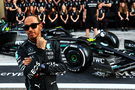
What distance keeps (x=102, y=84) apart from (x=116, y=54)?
641 mm

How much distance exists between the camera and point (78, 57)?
5648mm

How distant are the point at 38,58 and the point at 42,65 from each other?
0.25ft

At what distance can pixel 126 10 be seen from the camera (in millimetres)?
11398

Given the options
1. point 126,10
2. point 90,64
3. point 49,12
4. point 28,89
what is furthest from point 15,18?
point 28,89

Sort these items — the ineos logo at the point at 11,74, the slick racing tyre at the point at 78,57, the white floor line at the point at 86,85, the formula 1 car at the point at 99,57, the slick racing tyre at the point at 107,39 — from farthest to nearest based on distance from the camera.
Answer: the slick racing tyre at the point at 107,39
the ineos logo at the point at 11,74
the slick racing tyre at the point at 78,57
the formula 1 car at the point at 99,57
the white floor line at the point at 86,85

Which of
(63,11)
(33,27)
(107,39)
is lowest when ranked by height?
(107,39)

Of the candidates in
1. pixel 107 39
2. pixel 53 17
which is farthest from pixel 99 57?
pixel 53 17

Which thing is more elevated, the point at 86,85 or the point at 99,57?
the point at 99,57

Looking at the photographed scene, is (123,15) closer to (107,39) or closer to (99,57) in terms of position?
(107,39)

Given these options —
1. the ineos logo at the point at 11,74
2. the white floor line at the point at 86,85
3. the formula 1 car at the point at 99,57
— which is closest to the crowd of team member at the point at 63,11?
the ineos logo at the point at 11,74

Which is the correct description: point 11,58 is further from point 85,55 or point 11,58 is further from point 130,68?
point 130,68

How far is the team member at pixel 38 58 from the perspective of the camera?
2.50m

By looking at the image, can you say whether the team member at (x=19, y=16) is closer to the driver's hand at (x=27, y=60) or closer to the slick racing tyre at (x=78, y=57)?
the slick racing tyre at (x=78, y=57)

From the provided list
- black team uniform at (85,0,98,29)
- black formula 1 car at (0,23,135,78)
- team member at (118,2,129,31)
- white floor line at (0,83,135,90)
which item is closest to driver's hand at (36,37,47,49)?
white floor line at (0,83,135,90)
